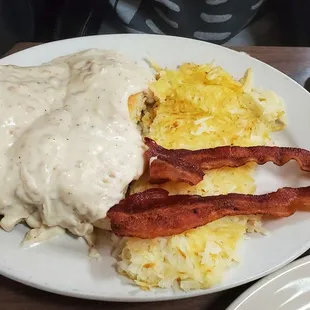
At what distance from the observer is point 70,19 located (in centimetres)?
213

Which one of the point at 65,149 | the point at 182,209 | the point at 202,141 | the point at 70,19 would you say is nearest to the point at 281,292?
the point at 182,209

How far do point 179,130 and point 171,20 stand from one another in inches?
31.3

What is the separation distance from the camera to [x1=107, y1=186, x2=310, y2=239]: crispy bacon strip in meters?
1.19

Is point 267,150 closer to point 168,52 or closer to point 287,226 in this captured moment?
point 287,226

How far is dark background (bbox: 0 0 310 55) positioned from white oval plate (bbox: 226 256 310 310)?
3.90 ft

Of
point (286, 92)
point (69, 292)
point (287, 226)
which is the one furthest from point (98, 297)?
point (286, 92)

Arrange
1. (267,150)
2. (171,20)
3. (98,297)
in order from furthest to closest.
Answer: (171,20) → (267,150) → (98,297)

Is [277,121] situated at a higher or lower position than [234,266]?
higher

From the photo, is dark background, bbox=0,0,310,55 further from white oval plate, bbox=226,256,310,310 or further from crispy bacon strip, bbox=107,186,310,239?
Answer: white oval plate, bbox=226,256,310,310

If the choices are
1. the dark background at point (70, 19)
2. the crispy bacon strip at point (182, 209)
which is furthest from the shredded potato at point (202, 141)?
the dark background at point (70, 19)

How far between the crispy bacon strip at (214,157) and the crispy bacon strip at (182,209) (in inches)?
2.0

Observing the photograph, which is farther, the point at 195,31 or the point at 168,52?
the point at 195,31

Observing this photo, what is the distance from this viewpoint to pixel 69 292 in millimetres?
1164

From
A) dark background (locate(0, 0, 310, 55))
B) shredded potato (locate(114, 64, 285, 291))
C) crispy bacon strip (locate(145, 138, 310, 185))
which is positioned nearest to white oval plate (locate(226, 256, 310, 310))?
shredded potato (locate(114, 64, 285, 291))
